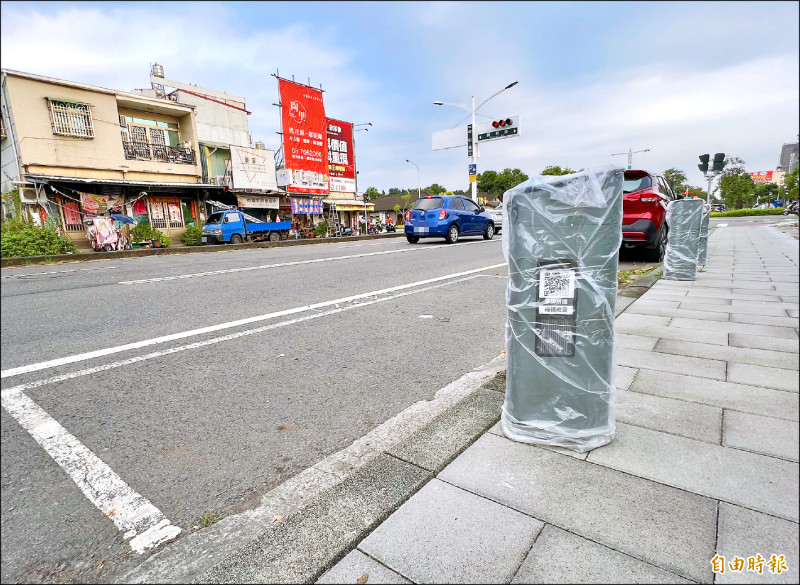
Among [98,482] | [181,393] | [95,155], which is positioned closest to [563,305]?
[98,482]

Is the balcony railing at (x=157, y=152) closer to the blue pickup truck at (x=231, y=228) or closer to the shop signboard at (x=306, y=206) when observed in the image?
the blue pickup truck at (x=231, y=228)

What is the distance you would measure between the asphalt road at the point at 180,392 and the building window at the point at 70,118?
49.3 ft

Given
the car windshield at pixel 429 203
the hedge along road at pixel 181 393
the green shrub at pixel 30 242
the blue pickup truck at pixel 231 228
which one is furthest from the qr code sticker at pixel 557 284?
the blue pickup truck at pixel 231 228

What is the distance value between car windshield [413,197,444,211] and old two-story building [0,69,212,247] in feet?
42.6

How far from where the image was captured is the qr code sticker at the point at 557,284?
6.15 feet

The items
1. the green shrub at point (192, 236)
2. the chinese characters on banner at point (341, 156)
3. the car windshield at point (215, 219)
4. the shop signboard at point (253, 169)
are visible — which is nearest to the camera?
the car windshield at point (215, 219)

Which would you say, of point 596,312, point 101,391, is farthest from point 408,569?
point 101,391

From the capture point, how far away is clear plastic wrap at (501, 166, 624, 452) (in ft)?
5.97

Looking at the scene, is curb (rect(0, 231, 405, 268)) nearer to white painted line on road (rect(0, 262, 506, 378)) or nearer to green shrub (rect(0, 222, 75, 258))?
green shrub (rect(0, 222, 75, 258))

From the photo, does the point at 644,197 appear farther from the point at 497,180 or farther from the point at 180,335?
the point at 497,180

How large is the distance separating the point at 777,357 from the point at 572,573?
3.31 ft

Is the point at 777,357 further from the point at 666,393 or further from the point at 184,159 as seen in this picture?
the point at 184,159

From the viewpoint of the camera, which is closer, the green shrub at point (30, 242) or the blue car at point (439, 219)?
the green shrub at point (30, 242)

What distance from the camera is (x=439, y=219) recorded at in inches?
559
